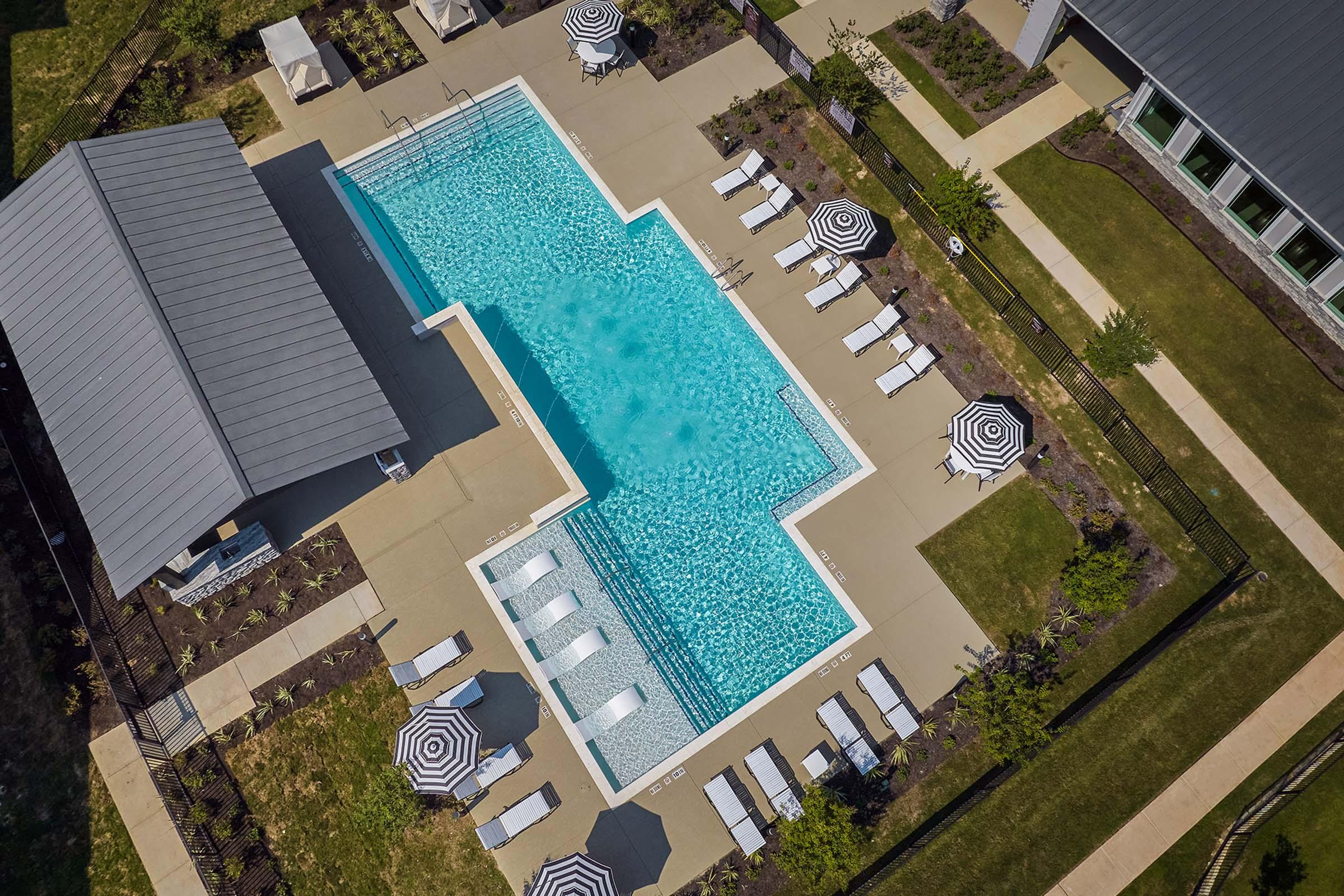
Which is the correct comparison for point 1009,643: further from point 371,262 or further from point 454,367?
point 371,262

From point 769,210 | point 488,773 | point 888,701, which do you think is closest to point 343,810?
point 488,773

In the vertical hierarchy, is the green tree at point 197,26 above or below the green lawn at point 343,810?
above

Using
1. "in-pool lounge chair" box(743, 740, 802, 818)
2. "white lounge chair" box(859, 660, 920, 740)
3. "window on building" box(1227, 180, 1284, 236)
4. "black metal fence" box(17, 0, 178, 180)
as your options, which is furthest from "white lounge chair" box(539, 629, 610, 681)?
"black metal fence" box(17, 0, 178, 180)

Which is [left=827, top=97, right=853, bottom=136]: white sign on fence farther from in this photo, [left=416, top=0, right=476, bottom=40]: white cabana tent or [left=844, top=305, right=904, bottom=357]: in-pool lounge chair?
[left=416, top=0, right=476, bottom=40]: white cabana tent

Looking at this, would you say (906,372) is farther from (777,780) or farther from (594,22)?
(594,22)

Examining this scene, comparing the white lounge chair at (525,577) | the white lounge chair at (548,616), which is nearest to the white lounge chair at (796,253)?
the white lounge chair at (525,577)

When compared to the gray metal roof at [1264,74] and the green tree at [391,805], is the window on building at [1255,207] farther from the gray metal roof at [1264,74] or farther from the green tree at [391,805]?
the green tree at [391,805]
